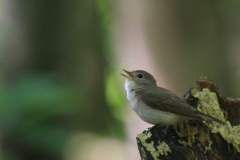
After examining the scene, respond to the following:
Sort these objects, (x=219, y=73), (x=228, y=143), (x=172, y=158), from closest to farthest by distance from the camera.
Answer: (x=172, y=158)
(x=228, y=143)
(x=219, y=73)

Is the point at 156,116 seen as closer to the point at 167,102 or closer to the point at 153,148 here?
the point at 167,102

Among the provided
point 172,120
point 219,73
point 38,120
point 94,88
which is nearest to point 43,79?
point 38,120

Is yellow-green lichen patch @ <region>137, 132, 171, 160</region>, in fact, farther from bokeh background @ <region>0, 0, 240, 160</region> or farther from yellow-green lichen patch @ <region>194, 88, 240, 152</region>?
bokeh background @ <region>0, 0, 240, 160</region>

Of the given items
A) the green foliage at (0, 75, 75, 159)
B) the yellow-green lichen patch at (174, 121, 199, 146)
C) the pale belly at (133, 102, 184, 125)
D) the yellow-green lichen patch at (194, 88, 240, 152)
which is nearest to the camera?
the yellow-green lichen patch at (174, 121, 199, 146)

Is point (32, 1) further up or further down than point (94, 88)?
further up

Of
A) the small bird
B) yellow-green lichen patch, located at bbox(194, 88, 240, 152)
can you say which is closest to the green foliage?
the small bird

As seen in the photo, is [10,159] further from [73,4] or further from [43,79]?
[73,4]

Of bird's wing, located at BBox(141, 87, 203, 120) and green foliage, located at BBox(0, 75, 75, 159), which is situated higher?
bird's wing, located at BBox(141, 87, 203, 120)
